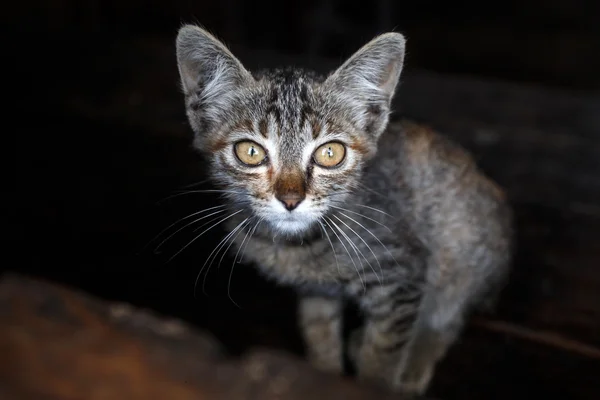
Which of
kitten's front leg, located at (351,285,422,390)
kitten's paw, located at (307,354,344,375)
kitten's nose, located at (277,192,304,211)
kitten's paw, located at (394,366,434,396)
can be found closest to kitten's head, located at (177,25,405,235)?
kitten's nose, located at (277,192,304,211)

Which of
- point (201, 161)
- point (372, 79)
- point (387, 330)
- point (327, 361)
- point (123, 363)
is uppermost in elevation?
point (372, 79)

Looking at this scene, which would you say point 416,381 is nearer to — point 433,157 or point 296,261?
point 296,261

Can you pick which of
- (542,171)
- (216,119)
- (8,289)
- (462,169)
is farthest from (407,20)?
(8,289)

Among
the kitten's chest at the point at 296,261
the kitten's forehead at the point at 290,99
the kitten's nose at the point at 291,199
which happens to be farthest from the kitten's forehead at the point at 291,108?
the kitten's chest at the point at 296,261

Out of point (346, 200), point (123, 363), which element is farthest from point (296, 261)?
point (123, 363)

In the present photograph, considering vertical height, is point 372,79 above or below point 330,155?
above

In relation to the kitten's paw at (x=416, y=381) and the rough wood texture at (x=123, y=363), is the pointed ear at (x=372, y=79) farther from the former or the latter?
the rough wood texture at (x=123, y=363)

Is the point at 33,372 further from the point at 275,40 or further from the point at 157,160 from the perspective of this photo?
the point at 275,40
